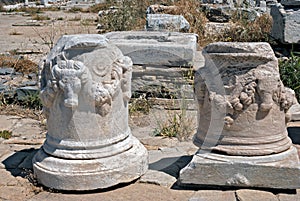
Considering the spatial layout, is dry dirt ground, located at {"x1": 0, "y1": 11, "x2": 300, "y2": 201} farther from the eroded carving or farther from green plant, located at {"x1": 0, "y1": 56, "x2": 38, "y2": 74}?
green plant, located at {"x1": 0, "y1": 56, "x2": 38, "y2": 74}

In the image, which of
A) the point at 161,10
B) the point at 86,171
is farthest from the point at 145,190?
→ the point at 161,10

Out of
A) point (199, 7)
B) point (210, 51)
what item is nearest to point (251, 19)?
point (199, 7)

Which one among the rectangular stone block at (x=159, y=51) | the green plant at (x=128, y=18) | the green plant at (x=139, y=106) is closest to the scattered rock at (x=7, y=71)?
the rectangular stone block at (x=159, y=51)

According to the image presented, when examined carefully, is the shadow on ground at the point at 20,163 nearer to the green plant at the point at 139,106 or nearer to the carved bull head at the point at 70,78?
the carved bull head at the point at 70,78

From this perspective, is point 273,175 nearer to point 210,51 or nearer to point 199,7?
point 210,51

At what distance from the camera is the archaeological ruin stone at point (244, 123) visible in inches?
172

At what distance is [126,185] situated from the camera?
4.67 meters

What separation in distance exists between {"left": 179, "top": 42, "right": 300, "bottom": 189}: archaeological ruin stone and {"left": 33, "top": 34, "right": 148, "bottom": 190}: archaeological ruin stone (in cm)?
70

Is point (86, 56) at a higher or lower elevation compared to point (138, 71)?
higher

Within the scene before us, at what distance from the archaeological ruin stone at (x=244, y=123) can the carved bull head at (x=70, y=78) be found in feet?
3.62

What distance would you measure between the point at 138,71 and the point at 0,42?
289 inches

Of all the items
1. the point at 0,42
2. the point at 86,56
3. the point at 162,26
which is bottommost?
the point at 0,42

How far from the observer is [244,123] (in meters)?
4.44

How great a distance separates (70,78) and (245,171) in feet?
5.62
